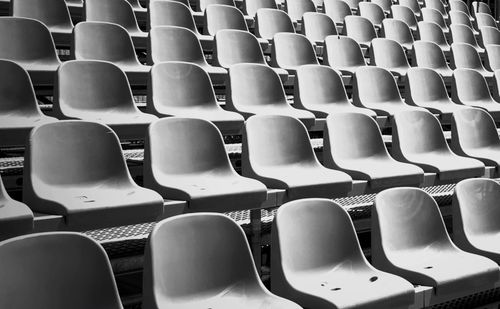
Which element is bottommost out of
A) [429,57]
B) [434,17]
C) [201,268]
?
[201,268]

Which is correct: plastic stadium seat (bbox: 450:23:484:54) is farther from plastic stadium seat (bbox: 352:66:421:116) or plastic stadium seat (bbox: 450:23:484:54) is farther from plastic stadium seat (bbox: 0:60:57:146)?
plastic stadium seat (bbox: 0:60:57:146)

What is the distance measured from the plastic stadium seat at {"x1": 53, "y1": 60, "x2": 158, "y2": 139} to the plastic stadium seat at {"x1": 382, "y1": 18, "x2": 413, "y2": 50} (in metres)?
1.79

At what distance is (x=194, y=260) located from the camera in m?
1.25

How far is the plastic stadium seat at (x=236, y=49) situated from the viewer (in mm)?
2547

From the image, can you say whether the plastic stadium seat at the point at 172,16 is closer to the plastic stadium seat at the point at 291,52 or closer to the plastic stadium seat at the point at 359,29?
the plastic stadium seat at the point at 291,52

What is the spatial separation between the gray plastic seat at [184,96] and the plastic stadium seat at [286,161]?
164mm

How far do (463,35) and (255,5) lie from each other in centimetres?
113

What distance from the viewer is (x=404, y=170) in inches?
78.3

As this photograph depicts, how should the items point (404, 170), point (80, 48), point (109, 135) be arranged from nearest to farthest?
point (109, 135) → point (404, 170) → point (80, 48)

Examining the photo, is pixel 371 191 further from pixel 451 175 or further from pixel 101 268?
pixel 101 268

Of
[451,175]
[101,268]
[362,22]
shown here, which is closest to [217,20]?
[362,22]

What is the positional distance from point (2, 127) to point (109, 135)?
24 cm

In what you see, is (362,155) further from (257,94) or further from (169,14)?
(169,14)

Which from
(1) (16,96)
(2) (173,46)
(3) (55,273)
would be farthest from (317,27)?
(3) (55,273)
